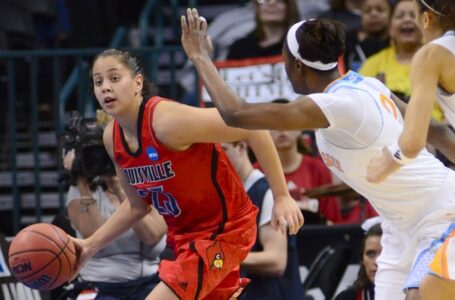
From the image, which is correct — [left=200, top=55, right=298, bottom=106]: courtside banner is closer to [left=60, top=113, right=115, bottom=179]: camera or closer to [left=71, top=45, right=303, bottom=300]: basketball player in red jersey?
[left=60, top=113, right=115, bottom=179]: camera

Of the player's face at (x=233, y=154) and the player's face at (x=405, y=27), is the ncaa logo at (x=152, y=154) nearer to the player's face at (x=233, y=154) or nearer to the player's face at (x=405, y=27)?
the player's face at (x=233, y=154)

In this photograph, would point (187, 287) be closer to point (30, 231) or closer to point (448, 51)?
point (30, 231)

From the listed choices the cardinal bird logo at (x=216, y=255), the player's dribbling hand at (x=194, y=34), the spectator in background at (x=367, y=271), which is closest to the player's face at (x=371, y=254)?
the spectator in background at (x=367, y=271)

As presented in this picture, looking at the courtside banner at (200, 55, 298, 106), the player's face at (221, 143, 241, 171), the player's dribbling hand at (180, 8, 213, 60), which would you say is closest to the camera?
the player's dribbling hand at (180, 8, 213, 60)

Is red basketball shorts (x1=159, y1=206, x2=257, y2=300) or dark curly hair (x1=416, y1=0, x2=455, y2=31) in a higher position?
dark curly hair (x1=416, y1=0, x2=455, y2=31)

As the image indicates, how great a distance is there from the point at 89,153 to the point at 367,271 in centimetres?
185

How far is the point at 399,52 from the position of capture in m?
9.05

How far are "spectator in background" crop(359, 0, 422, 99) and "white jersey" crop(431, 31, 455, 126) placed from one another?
12.3 ft

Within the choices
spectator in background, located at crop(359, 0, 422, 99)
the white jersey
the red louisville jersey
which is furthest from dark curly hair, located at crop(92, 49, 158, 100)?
spectator in background, located at crop(359, 0, 422, 99)

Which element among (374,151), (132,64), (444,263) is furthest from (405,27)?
(444,263)

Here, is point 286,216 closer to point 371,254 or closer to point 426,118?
point 426,118

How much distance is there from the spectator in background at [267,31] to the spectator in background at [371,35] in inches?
20.5

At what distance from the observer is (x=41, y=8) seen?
11602 mm

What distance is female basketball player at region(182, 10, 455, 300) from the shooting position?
16.7 ft
